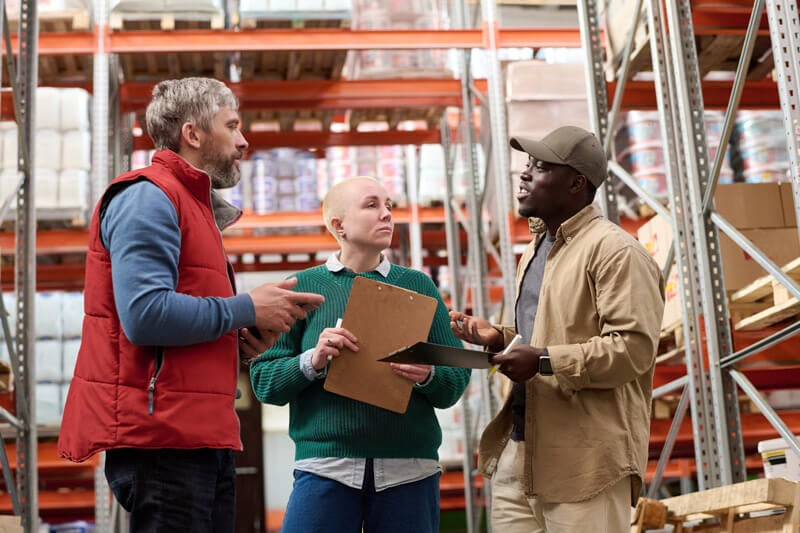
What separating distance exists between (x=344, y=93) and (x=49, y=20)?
8.44 feet

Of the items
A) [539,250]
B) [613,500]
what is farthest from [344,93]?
[613,500]

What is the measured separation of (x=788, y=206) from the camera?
5.77 m

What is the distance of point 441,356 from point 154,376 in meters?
0.81

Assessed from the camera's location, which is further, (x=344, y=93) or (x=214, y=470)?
(x=344, y=93)

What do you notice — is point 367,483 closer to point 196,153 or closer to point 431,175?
point 196,153

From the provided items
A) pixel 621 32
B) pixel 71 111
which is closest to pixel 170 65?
pixel 71 111

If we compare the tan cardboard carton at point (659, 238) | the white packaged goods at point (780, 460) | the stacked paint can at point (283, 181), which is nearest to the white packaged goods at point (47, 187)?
the stacked paint can at point (283, 181)

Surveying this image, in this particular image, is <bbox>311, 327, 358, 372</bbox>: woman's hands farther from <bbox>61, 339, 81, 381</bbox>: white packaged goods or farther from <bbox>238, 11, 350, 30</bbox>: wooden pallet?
<bbox>61, 339, 81, 381</bbox>: white packaged goods

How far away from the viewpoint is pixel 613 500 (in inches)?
119

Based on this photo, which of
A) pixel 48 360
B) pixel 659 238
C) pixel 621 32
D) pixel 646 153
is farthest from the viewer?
pixel 48 360

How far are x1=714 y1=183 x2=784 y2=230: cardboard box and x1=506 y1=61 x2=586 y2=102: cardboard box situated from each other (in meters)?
2.93

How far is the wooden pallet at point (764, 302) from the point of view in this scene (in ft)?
16.4

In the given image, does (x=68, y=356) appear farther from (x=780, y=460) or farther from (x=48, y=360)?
(x=780, y=460)

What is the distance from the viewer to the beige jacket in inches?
118
